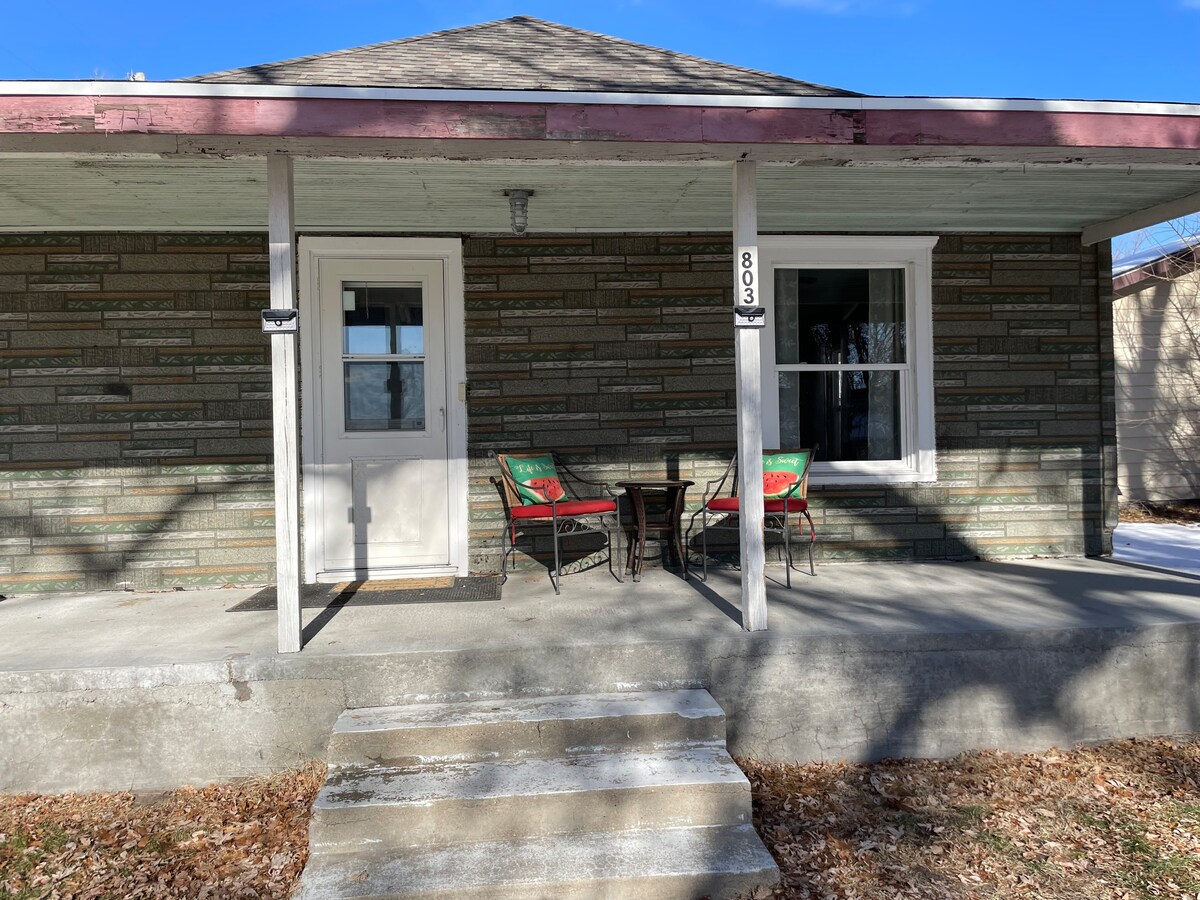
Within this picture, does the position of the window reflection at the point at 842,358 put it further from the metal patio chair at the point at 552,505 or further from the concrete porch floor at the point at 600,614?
the metal patio chair at the point at 552,505

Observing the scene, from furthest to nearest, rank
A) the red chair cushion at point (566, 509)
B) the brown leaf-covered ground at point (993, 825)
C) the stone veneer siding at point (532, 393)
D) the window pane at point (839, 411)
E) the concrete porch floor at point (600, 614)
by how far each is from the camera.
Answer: the window pane at point (839, 411), the stone veneer siding at point (532, 393), the red chair cushion at point (566, 509), the concrete porch floor at point (600, 614), the brown leaf-covered ground at point (993, 825)

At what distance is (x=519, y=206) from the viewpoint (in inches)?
168

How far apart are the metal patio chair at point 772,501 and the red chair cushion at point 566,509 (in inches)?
22.0

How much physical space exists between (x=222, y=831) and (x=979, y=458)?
4.61 m

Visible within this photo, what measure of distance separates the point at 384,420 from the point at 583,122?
2354 mm

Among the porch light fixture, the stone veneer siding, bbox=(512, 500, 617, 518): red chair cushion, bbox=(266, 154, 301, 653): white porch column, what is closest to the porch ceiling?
the porch light fixture

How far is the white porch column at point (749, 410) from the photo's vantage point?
3.54 m

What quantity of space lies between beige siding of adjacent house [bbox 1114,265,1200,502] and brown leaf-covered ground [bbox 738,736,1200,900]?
262 inches

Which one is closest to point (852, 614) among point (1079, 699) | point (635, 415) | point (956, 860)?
point (1079, 699)

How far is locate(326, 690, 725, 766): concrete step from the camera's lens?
9.86 feet

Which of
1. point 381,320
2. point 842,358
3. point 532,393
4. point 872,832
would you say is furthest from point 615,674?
point 842,358

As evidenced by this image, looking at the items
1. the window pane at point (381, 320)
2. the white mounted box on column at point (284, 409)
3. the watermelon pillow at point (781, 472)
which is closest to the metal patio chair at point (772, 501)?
the watermelon pillow at point (781, 472)

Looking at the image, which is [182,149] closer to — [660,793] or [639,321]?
[639,321]

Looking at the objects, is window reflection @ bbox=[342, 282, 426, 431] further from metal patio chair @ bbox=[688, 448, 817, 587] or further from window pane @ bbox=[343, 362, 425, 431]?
metal patio chair @ bbox=[688, 448, 817, 587]
